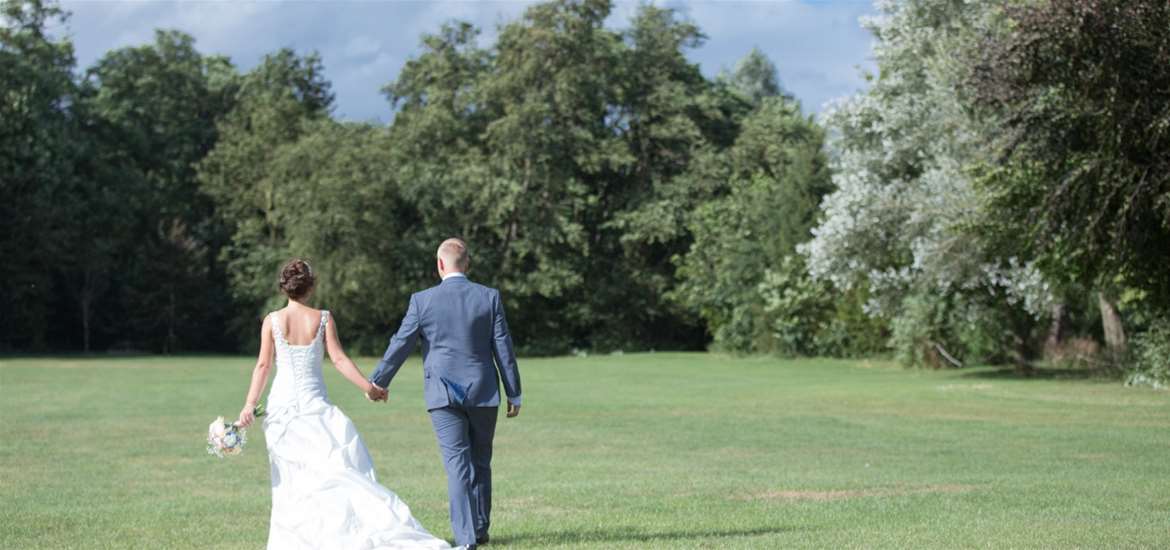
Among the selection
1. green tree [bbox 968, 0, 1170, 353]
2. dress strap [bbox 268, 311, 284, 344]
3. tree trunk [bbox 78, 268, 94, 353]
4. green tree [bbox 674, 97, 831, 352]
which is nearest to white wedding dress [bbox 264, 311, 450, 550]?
dress strap [bbox 268, 311, 284, 344]

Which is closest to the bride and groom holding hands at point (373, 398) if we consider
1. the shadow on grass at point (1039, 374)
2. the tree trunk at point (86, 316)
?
the shadow on grass at point (1039, 374)

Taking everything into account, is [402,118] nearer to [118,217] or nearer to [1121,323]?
[118,217]

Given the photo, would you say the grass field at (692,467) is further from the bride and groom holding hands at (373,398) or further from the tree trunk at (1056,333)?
the tree trunk at (1056,333)

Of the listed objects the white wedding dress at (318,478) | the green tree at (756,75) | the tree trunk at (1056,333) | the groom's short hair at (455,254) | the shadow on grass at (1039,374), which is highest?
the green tree at (756,75)

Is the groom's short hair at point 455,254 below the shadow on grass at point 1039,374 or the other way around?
the other way around

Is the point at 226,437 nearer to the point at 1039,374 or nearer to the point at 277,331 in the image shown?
the point at 277,331

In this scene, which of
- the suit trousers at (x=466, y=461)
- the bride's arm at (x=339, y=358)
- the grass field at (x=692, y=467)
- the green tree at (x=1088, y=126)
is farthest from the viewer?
the green tree at (x=1088, y=126)

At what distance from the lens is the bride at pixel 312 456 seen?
26.8 feet

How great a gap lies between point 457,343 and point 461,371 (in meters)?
0.19

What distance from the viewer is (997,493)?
12.4 m

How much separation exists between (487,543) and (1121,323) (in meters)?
28.3

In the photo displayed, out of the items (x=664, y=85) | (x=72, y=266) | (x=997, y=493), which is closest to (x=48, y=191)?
(x=72, y=266)

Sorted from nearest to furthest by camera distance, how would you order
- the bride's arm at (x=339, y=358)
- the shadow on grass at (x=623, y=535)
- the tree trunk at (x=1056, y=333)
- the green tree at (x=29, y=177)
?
1. the bride's arm at (x=339, y=358)
2. the shadow on grass at (x=623, y=535)
3. the tree trunk at (x=1056, y=333)
4. the green tree at (x=29, y=177)

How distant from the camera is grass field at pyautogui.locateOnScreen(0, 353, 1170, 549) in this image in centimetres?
1009
